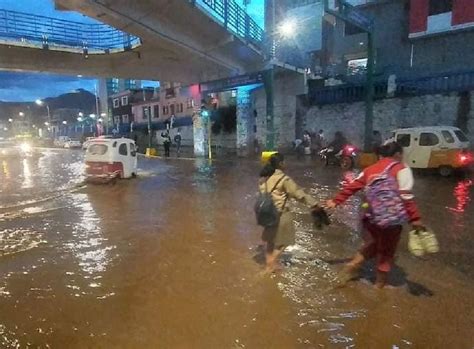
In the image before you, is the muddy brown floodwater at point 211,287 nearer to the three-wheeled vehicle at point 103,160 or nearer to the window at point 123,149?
the three-wheeled vehicle at point 103,160

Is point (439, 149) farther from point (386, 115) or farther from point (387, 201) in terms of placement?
point (387, 201)

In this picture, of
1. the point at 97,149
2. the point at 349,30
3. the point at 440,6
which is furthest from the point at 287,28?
the point at 97,149

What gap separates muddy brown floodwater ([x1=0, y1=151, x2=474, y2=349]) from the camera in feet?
12.6


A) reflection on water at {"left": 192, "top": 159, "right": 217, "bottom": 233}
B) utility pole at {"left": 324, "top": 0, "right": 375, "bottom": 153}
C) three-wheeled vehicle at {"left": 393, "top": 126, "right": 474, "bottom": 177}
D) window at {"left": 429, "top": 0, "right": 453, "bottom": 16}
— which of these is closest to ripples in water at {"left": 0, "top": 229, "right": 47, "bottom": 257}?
reflection on water at {"left": 192, "top": 159, "right": 217, "bottom": 233}

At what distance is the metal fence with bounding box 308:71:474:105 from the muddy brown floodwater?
43.1ft

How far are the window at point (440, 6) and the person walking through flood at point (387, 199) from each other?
26770mm

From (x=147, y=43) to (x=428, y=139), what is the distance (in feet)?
49.3

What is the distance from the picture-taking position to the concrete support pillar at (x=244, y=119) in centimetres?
2772

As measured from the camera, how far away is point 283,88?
29.2 m

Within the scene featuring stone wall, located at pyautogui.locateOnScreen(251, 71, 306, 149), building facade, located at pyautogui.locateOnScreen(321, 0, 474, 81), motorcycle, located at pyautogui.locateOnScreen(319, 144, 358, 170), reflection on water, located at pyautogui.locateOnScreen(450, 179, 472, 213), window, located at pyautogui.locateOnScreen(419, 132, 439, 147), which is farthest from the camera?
stone wall, located at pyautogui.locateOnScreen(251, 71, 306, 149)

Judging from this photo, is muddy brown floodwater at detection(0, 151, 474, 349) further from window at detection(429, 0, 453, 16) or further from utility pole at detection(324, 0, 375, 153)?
window at detection(429, 0, 453, 16)

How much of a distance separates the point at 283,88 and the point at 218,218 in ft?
72.5

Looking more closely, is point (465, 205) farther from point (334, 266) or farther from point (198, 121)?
point (198, 121)

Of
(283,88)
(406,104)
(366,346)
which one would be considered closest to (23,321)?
(366,346)
